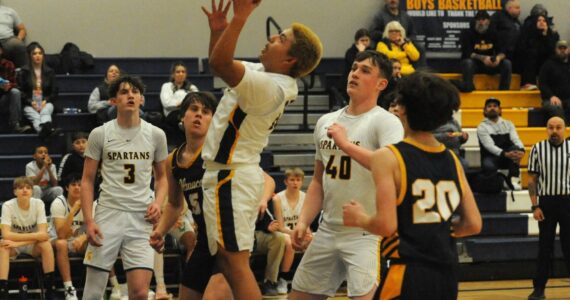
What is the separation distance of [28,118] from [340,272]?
8319 millimetres

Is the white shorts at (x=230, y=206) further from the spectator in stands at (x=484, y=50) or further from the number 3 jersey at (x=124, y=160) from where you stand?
the spectator in stands at (x=484, y=50)

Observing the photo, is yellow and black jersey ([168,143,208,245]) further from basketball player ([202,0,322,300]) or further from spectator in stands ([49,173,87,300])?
spectator in stands ([49,173,87,300])

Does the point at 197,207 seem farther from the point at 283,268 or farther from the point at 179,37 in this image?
the point at 179,37

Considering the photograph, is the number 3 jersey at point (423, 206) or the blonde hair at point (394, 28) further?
the blonde hair at point (394, 28)

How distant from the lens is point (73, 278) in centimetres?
1135

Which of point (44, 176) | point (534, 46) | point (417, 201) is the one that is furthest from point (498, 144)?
point (417, 201)

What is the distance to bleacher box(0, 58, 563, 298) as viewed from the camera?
1262cm

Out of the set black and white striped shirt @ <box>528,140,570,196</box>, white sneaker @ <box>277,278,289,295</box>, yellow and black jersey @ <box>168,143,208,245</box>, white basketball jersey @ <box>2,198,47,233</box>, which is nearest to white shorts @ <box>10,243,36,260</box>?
white basketball jersey @ <box>2,198,47,233</box>

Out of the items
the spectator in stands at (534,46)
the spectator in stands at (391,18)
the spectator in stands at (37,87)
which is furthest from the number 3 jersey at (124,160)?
the spectator in stands at (534,46)

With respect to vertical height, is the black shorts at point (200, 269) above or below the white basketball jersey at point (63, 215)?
above

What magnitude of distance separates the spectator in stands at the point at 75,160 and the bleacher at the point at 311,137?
2.73 ft

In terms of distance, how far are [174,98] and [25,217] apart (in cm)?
312

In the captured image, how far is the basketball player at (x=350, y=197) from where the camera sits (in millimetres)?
5895

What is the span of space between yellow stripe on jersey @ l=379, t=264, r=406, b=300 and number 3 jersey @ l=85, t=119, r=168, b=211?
333 cm
